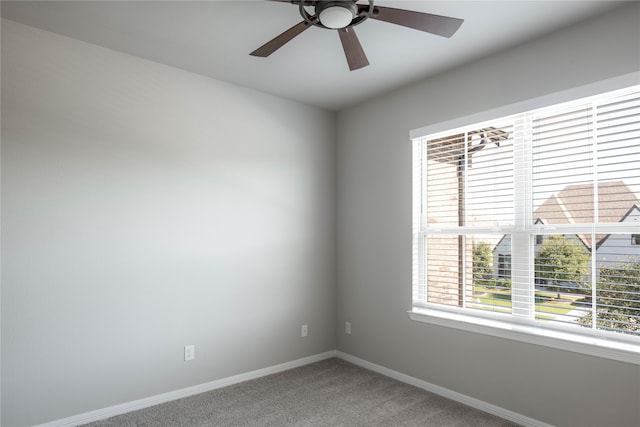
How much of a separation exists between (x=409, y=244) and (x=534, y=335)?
1.19 meters

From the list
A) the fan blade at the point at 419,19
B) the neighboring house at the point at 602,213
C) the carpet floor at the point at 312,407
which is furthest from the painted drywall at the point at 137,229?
the neighboring house at the point at 602,213

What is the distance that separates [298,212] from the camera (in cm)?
389

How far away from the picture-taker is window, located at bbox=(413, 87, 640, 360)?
2320mm

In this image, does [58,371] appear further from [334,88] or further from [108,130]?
[334,88]

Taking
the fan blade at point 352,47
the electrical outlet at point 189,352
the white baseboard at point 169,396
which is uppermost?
the fan blade at point 352,47

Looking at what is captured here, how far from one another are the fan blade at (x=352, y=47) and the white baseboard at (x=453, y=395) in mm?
2513

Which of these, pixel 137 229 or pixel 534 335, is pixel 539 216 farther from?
pixel 137 229

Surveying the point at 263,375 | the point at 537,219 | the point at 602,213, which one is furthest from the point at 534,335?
the point at 263,375

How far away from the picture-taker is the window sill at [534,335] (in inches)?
87.7

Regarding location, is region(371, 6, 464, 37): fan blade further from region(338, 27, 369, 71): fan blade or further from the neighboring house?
the neighboring house

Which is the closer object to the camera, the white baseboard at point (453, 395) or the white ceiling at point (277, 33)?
the white ceiling at point (277, 33)

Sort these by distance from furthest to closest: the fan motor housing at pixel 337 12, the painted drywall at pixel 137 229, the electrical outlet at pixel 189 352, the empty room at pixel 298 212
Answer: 1. the electrical outlet at pixel 189 352
2. the painted drywall at pixel 137 229
3. the empty room at pixel 298 212
4. the fan motor housing at pixel 337 12

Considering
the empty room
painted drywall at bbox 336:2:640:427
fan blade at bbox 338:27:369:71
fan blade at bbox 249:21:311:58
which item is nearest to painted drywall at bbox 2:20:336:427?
the empty room

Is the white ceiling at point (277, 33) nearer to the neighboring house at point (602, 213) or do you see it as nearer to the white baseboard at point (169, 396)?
the neighboring house at point (602, 213)
